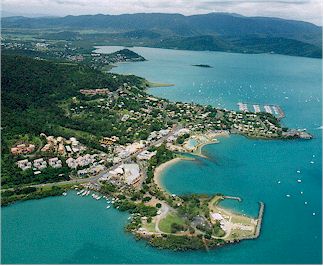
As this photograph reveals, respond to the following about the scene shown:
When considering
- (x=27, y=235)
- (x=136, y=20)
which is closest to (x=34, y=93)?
(x=27, y=235)

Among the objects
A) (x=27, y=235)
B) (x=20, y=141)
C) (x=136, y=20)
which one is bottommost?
(x=27, y=235)

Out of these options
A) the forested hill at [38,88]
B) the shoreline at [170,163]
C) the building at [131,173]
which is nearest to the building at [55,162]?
the building at [131,173]

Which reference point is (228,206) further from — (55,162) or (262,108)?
(262,108)

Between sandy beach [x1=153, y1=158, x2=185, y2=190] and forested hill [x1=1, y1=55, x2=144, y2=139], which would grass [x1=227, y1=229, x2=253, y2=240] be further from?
forested hill [x1=1, y1=55, x2=144, y2=139]

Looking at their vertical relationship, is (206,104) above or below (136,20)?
below

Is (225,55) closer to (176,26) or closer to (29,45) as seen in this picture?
(29,45)

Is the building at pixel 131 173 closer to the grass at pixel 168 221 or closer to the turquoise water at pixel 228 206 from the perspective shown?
the turquoise water at pixel 228 206
